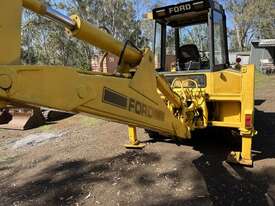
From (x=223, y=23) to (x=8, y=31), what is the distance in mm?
4803

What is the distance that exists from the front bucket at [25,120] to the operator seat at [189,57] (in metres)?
5.57

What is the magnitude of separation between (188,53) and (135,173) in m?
2.38

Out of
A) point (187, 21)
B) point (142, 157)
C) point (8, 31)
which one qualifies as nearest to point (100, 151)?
point (142, 157)

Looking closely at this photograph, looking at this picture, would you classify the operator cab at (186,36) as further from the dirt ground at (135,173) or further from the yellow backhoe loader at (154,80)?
the dirt ground at (135,173)

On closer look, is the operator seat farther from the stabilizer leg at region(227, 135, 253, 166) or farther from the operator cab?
the stabilizer leg at region(227, 135, 253, 166)

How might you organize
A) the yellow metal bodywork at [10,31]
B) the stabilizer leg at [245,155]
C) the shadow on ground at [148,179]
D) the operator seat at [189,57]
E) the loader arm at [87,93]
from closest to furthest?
the yellow metal bodywork at [10,31], the loader arm at [87,93], the shadow on ground at [148,179], the stabilizer leg at [245,155], the operator seat at [189,57]

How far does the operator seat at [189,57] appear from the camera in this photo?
6.27m

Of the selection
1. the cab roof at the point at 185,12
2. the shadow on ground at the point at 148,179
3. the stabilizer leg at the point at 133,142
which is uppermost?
the cab roof at the point at 185,12

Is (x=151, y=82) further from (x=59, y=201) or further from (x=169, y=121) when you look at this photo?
(x=59, y=201)

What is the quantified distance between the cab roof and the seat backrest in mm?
450

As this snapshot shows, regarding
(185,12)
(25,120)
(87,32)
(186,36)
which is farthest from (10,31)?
(25,120)

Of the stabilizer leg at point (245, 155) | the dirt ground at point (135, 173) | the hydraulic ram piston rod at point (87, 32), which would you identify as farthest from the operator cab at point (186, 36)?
the hydraulic ram piston rod at point (87, 32)

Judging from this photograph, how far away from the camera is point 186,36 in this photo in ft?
23.4

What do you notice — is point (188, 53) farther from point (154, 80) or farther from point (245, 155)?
point (154, 80)
